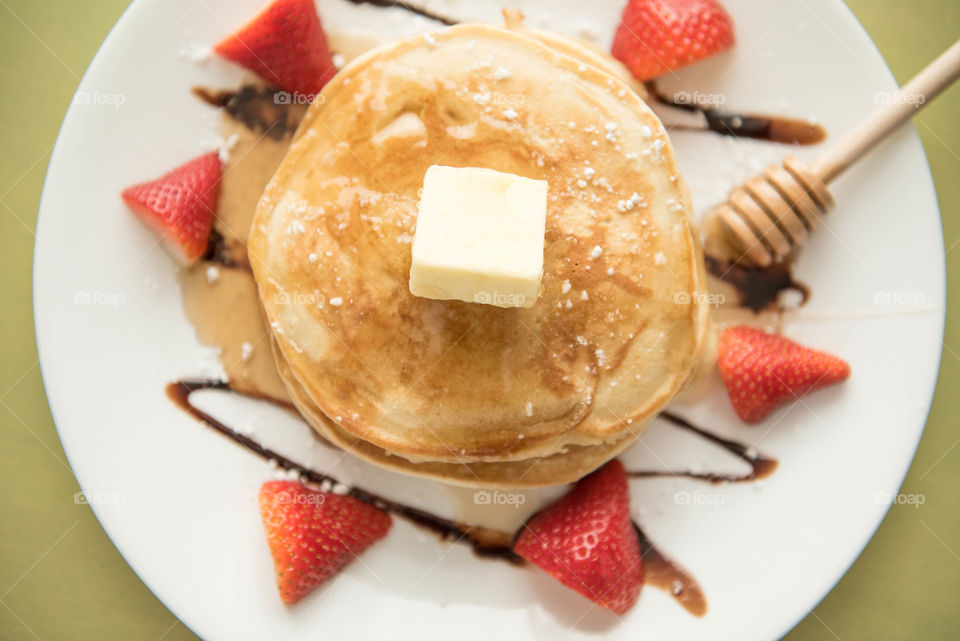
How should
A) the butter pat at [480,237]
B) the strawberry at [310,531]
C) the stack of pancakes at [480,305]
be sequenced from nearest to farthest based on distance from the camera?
1. the butter pat at [480,237]
2. the stack of pancakes at [480,305]
3. the strawberry at [310,531]

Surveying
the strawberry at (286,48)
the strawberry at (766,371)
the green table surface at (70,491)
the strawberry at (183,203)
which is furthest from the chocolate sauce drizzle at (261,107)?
the strawberry at (766,371)

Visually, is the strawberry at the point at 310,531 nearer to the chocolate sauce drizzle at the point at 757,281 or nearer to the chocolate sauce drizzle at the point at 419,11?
the chocolate sauce drizzle at the point at 757,281

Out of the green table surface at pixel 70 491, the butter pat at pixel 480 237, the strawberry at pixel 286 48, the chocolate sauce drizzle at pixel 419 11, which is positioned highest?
the chocolate sauce drizzle at pixel 419 11

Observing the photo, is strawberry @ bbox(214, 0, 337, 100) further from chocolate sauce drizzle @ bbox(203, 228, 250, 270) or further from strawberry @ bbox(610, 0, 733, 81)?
strawberry @ bbox(610, 0, 733, 81)

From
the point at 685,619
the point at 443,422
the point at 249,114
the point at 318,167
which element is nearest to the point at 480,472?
the point at 443,422

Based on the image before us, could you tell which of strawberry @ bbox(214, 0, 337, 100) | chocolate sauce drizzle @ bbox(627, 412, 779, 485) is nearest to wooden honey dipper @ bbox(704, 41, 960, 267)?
chocolate sauce drizzle @ bbox(627, 412, 779, 485)

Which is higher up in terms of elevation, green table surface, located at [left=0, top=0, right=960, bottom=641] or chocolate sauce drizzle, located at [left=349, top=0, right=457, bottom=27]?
chocolate sauce drizzle, located at [left=349, top=0, right=457, bottom=27]
